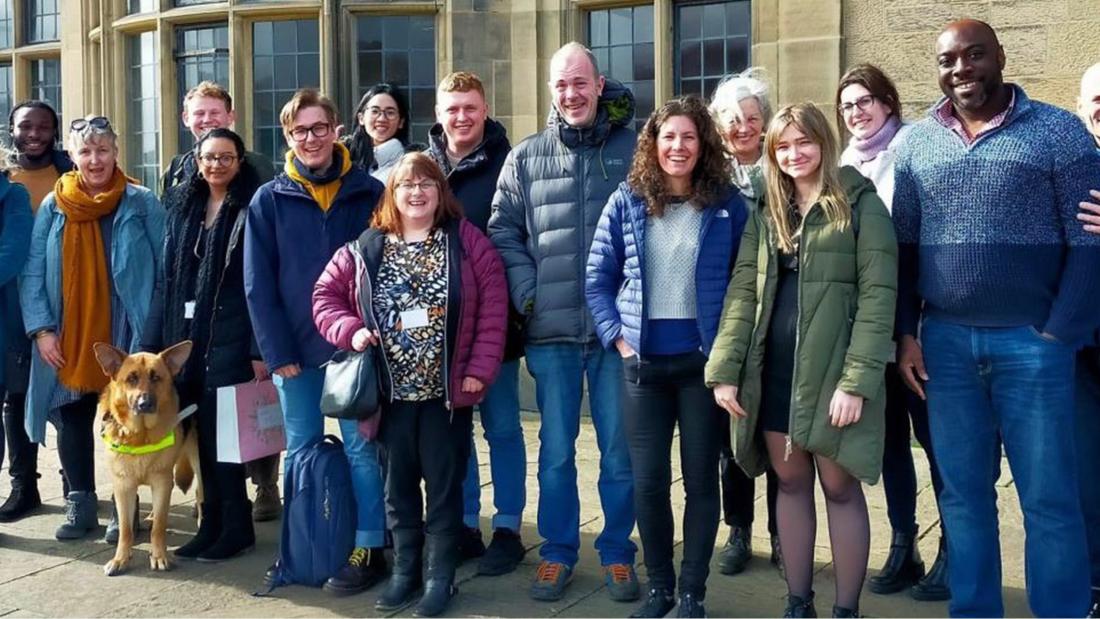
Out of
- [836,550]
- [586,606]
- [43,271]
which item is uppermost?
[43,271]

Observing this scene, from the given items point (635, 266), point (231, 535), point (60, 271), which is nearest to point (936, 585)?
point (635, 266)

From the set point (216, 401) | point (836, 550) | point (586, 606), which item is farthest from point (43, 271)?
point (836, 550)

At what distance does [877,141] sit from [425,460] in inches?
82.6

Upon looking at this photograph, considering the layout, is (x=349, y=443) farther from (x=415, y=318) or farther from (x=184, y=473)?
(x=184, y=473)

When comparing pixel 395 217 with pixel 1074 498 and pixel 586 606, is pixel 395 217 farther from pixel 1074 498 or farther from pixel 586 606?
pixel 1074 498

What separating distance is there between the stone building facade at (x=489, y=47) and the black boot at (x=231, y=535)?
4183 millimetres

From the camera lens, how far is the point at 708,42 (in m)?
8.27

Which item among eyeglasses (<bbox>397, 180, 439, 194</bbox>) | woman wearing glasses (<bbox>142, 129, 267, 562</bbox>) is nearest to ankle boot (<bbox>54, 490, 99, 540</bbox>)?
woman wearing glasses (<bbox>142, 129, 267, 562</bbox>)

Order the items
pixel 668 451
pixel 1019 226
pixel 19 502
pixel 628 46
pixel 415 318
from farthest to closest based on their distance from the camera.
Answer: pixel 628 46
pixel 19 502
pixel 415 318
pixel 668 451
pixel 1019 226

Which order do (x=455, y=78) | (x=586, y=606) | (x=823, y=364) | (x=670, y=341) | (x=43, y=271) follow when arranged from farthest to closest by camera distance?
(x=43, y=271) < (x=455, y=78) < (x=586, y=606) < (x=670, y=341) < (x=823, y=364)

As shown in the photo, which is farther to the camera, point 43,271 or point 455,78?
point 43,271

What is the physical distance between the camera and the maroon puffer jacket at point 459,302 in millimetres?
4426

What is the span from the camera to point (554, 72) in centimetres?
464

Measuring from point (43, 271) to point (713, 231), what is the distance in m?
3.15
